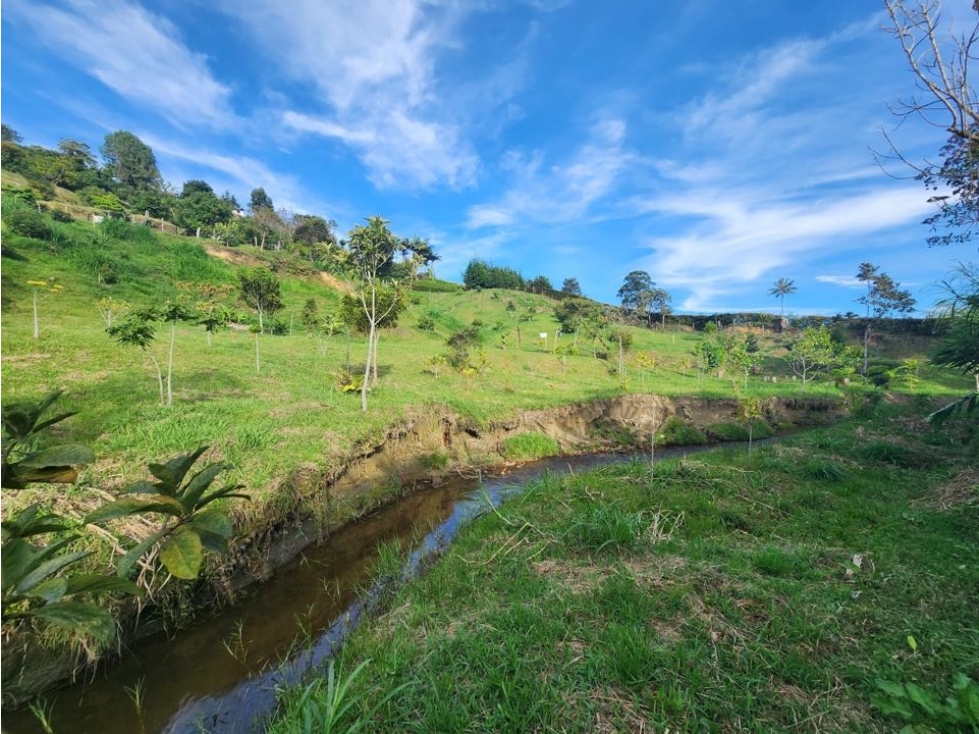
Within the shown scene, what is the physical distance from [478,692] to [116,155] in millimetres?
97168

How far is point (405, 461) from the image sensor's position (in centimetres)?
1171

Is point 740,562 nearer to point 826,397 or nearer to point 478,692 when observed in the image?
point 478,692

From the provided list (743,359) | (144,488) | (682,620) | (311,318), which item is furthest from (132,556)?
(743,359)

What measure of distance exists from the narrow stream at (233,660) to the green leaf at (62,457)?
364cm

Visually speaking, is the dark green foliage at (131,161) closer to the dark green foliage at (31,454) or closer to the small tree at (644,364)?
the small tree at (644,364)

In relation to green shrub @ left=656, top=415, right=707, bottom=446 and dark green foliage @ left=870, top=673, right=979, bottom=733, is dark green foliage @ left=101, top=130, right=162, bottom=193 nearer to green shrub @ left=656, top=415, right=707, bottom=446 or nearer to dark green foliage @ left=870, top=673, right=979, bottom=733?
green shrub @ left=656, top=415, right=707, bottom=446

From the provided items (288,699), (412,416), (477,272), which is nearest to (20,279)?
(412,416)

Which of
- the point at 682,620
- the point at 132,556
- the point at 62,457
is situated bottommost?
the point at 682,620

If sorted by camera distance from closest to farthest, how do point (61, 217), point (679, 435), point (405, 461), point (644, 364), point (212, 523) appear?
point (212, 523) → point (405, 461) → point (679, 435) → point (61, 217) → point (644, 364)

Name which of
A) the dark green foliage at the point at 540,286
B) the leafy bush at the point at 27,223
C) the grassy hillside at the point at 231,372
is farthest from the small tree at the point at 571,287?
the leafy bush at the point at 27,223

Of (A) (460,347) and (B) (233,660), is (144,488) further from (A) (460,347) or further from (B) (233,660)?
(A) (460,347)

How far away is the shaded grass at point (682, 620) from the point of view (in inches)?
123

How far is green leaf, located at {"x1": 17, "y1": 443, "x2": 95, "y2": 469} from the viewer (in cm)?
167

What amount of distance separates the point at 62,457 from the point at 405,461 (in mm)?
10223
